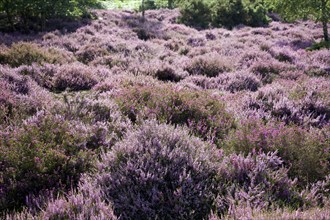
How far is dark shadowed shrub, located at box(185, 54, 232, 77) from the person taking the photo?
348 inches

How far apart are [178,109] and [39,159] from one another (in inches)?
92.7

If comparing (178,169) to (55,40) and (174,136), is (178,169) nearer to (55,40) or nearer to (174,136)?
(174,136)

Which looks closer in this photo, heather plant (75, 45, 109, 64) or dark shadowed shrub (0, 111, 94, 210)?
dark shadowed shrub (0, 111, 94, 210)

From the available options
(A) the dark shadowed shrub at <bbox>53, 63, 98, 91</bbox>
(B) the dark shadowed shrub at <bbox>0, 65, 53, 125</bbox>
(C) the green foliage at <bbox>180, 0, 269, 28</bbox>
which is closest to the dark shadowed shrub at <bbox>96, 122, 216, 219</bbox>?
(B) the dark shadowed shrub at <bbox>0, 65, 53, 125</bbox>

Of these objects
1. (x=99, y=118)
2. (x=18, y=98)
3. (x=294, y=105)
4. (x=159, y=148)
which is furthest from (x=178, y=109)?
(x=18, y=98)

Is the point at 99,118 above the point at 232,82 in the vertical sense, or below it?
above

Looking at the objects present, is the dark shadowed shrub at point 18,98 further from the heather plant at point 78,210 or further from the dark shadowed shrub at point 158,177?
the heather plant at point 78,210

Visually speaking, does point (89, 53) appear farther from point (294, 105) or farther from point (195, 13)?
point (195, 13)

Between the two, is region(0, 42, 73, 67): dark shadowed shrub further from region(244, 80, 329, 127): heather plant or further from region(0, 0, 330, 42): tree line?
region(244, 80, 329, 127): heather plant

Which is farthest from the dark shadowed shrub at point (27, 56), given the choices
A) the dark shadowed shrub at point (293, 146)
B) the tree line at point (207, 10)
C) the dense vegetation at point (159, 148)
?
the dark shadowed shrub at point (293, 146)

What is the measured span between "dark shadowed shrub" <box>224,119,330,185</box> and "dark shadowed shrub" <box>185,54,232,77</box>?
4.97 m

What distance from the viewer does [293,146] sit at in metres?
3.60

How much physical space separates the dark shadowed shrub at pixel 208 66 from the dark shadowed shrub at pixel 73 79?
336cm

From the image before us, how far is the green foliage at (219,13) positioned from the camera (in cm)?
2356
